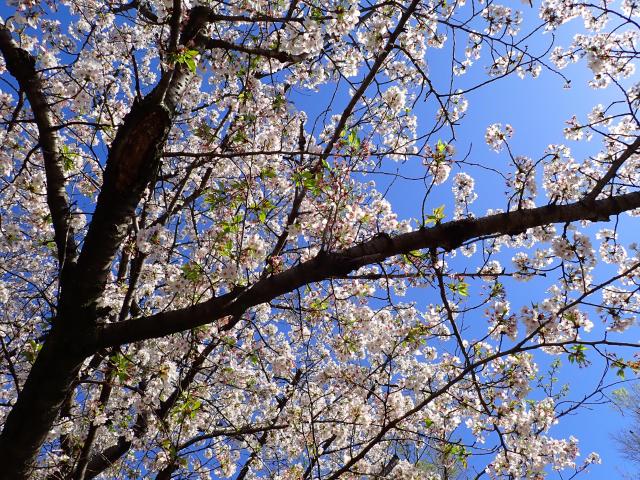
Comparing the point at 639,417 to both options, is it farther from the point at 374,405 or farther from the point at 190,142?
the point at 190,142

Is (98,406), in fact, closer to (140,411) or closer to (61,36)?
(140,411)

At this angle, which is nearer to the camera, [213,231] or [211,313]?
[211,313]

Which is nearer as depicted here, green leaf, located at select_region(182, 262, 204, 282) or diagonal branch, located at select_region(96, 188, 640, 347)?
diagonal branch, located at select_region(96, 188, 640, 347)

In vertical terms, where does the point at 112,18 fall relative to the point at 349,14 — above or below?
above

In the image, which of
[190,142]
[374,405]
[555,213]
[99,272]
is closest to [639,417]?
[374,405]

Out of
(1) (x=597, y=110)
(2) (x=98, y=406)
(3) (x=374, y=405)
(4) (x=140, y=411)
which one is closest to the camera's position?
(2) (x=98, y=406)

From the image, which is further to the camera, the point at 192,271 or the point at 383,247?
the point at 192,271

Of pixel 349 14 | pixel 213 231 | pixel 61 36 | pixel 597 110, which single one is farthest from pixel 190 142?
pixel 597 110

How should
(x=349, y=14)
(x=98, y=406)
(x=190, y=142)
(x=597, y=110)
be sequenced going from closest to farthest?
(x=349, y=14), (x=98, y=406), (x=597, y=110), (x=190, y=142)

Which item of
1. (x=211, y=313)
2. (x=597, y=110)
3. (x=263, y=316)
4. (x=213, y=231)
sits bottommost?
(x=211, y=313)

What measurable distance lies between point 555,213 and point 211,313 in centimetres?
188

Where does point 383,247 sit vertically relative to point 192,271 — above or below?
above

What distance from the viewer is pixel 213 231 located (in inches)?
138

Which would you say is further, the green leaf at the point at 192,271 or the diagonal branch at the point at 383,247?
the green leaf at the point at 192,271
